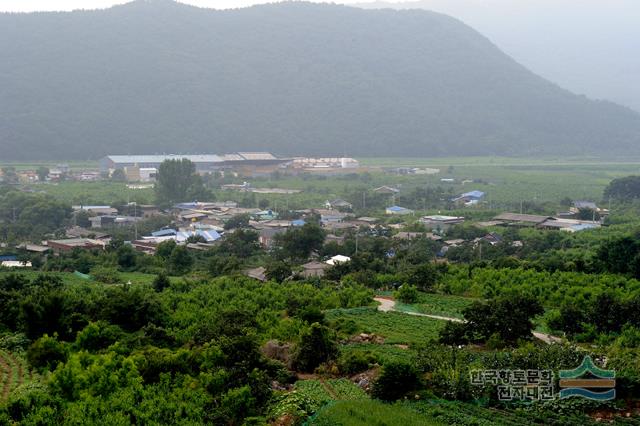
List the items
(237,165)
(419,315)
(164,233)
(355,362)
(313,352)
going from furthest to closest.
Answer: (237,165) → (164,233) → (419,315) → (313,352) → (355,362)

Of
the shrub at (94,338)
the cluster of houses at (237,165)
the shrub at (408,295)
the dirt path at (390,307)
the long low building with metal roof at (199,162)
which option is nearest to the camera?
the shrub at (94,338)

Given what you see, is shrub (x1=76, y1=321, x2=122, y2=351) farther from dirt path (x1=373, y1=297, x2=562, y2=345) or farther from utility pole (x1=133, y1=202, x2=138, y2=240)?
utility pole (x1=133, y1=202, x2=138, y2=240)

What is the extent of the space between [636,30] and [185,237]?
15919 cm

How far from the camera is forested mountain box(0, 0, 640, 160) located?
3844 inches

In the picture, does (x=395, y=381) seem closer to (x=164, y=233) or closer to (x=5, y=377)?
(x=5, y=377)

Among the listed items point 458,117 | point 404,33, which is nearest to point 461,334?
point 458,117

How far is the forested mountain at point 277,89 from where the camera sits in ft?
320

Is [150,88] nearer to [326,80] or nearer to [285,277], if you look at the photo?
[326,80]

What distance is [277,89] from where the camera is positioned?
118250 millimetres

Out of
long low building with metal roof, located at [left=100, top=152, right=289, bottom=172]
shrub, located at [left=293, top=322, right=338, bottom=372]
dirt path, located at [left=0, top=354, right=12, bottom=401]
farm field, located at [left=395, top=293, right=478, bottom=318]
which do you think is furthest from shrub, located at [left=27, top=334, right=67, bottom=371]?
long low building with metal roof, located at [left=100, top=152, right=289, bottom=172]

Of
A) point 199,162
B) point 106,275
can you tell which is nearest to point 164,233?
point 106,275

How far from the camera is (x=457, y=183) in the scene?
217ft

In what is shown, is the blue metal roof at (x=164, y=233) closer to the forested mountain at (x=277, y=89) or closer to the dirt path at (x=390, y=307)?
the dirt path at (x=390, y=307)

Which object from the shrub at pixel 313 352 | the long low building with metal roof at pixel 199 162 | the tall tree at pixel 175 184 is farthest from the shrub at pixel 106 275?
the long low building with metal roof at pixel 199 162
